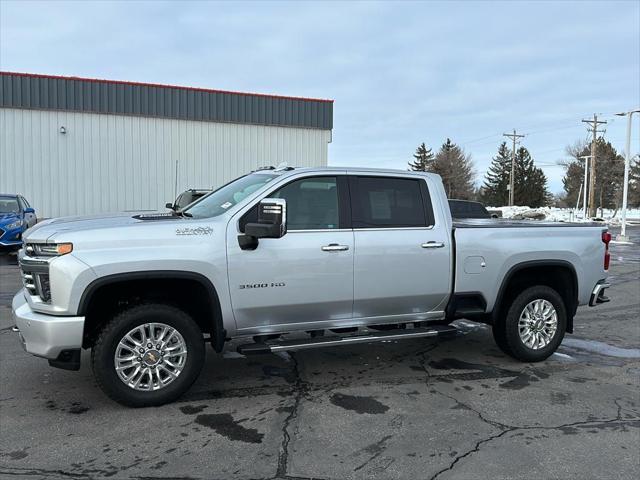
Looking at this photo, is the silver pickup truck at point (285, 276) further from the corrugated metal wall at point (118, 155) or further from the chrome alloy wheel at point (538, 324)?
the corrugated metal wall at point (118, 155)

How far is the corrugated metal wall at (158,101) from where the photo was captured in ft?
72.9

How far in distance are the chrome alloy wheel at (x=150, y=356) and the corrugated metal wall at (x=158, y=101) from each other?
69.6ft

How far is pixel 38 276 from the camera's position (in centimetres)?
417

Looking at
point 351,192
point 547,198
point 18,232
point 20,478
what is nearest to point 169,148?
point 18,232

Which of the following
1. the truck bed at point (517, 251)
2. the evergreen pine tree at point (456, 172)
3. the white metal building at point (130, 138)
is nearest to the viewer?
the truck bed at point (517, 251)

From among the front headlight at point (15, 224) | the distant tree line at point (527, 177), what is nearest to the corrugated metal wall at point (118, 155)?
the front headlight at point (15, 224)

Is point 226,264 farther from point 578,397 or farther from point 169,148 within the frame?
point 169,148

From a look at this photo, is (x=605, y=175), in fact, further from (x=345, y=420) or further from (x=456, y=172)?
(x=345, y=420)

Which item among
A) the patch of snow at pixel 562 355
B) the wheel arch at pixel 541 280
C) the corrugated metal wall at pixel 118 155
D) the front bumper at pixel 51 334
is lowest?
the patch of snow at pixel 562 355

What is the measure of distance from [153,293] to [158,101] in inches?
830

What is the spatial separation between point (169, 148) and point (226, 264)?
21207 millimetres

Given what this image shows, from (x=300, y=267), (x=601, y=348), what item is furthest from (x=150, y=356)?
(x=601, y=348)

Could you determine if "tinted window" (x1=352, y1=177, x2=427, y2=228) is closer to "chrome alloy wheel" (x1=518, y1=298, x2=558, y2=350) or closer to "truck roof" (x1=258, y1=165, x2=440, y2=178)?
"truck roof" (x1=258, y1=165, x2=440, y2=178)

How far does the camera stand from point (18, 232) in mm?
13906
